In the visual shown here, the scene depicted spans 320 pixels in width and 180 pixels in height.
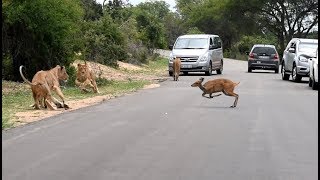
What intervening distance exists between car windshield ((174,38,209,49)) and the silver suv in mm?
5073

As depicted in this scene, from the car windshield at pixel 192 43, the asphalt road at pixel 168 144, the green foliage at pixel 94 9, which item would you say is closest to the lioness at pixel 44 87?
the asphalt road at pixel 168 144

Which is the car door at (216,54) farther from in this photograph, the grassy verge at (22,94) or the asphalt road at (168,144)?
the asphalt road at (168,144)

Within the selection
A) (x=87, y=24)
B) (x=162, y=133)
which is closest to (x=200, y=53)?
(x=87, y=24)

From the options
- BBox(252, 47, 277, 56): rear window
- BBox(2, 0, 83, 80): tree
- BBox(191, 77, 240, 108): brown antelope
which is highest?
BBox(2, 0, 83, 80): tree

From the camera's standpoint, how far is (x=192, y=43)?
32.0 metres

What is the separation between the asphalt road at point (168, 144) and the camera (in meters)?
7.46

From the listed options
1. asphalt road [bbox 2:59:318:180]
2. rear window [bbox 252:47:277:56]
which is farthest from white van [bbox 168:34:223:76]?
asphalt road [bbox 2:59:318:180]

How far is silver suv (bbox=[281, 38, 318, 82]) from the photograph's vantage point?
24.8 meters

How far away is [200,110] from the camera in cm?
1446

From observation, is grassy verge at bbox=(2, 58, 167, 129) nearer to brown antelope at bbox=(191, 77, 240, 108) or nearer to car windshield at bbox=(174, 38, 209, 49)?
brown antelope at bbox=(191, 77, 240, 108)

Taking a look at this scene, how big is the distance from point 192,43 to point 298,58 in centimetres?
809

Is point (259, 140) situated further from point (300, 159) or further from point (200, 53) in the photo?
point (200, 53)

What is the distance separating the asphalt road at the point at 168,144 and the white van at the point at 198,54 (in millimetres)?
14591

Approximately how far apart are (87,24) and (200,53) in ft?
26.3
